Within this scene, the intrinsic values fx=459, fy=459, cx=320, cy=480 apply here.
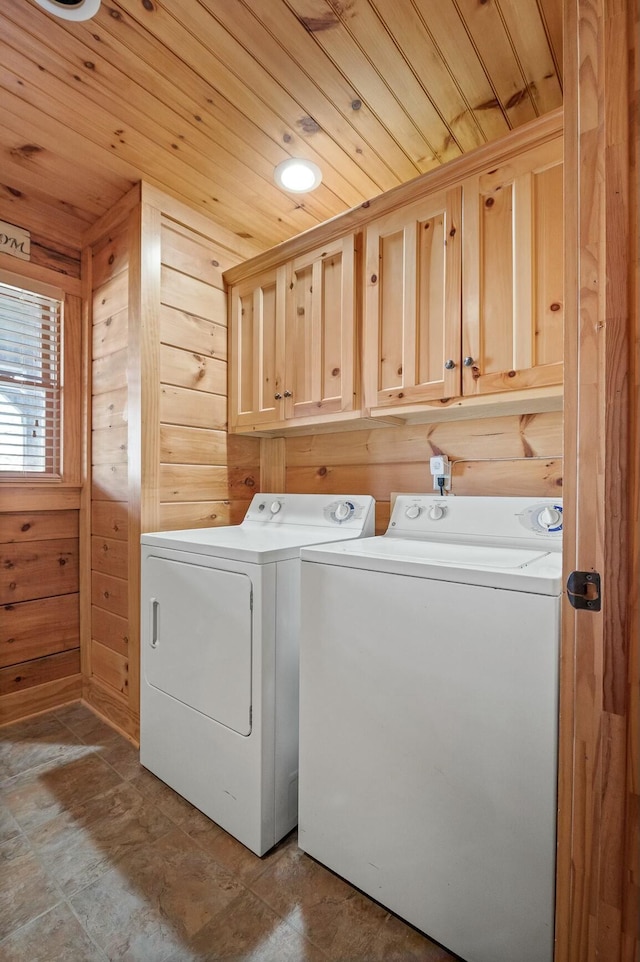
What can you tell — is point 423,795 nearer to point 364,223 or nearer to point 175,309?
point 364,223

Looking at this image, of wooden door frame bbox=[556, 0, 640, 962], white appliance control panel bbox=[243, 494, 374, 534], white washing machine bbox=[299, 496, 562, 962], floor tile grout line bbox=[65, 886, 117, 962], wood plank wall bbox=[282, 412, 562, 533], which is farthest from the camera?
white appliance control panel bbox=[243, 494, 374, 534]

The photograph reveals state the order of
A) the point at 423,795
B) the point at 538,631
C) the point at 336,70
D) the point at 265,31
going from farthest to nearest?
the point at 336,70 < the point at 265,31 < the point at 423,795 < the point at 538,631

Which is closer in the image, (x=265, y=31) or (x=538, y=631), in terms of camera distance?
(x=538, y=631)

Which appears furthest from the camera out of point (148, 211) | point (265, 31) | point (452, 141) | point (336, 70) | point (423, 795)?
point (148, 211)

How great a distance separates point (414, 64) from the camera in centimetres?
140


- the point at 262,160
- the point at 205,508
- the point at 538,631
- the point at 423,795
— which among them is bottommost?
the point at 423,795

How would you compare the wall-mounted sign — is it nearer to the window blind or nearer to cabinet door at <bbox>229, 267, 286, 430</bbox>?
the window blind

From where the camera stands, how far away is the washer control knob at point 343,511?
1860 millimetres

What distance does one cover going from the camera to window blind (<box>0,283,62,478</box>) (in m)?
2.05

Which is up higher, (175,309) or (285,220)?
(285,220)

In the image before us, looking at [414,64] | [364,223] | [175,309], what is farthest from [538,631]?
[175,309]

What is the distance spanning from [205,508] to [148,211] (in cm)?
130

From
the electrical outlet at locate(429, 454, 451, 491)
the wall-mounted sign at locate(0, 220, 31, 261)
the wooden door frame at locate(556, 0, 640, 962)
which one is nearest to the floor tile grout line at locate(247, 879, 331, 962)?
the wooden door frame at locate(556, 0, 640, 962)

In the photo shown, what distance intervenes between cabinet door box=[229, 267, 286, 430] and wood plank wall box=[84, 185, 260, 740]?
78 mm
